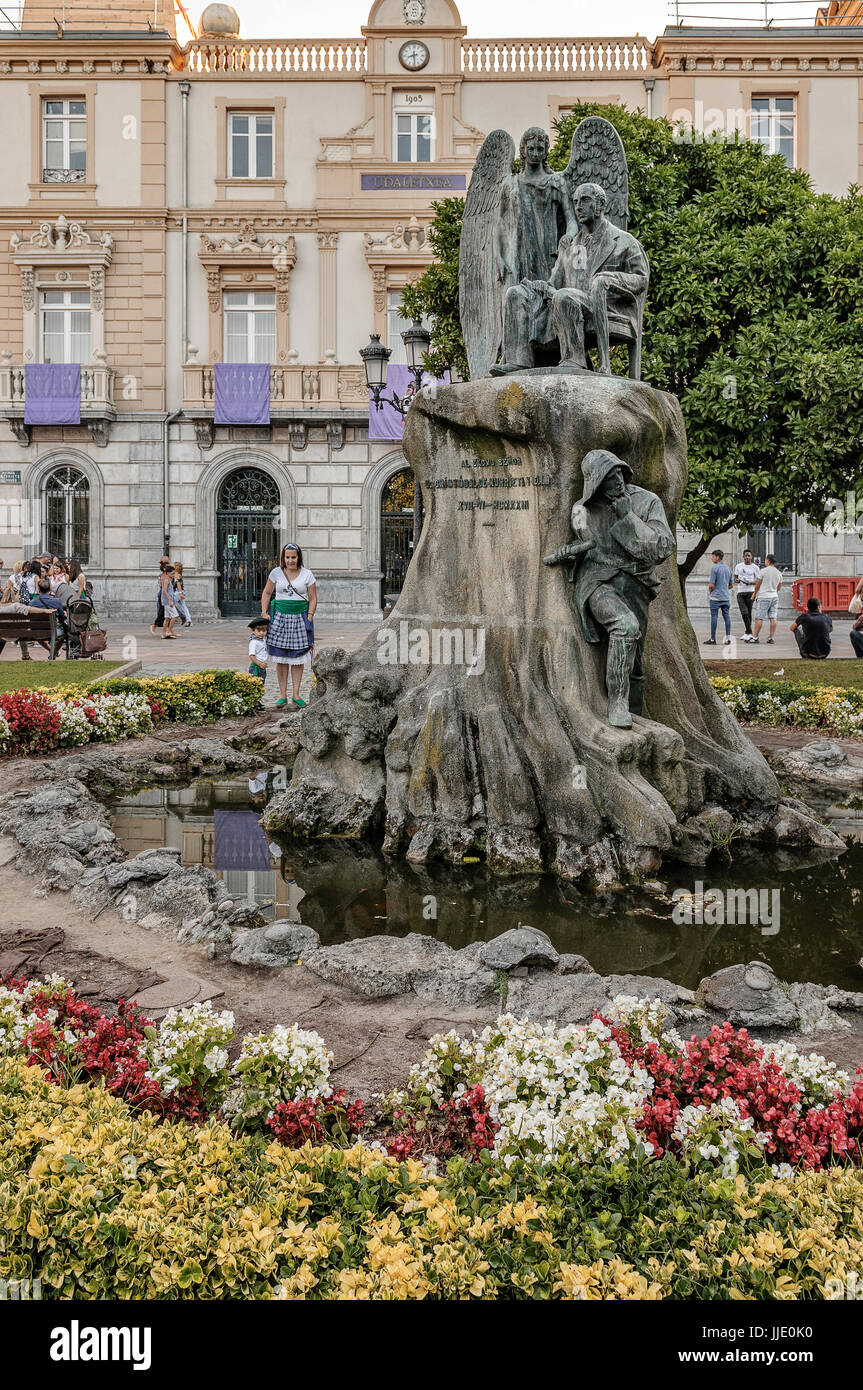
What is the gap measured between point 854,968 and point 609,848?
5.37 ft

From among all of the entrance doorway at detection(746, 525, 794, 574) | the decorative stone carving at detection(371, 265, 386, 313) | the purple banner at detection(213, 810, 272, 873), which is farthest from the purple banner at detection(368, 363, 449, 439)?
the purple banner at detection(213, 810, 272, 873)

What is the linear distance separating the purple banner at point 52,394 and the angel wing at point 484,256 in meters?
20.7

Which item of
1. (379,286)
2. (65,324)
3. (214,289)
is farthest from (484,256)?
(65,324)

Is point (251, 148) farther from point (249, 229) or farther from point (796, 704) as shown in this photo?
point (796, 704)

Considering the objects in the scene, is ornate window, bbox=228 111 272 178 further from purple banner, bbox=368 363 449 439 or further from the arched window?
the arched window

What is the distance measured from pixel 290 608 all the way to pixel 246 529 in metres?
17.8

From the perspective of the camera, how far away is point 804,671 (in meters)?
13.6

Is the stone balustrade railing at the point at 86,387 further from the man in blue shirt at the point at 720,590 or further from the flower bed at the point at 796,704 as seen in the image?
the flower bed at the point at 796,704

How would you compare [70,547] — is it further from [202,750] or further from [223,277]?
[202,750]

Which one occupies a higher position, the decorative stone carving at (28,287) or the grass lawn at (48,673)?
the decorative stone carving at (28,287)

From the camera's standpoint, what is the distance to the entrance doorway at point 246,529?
27.8 m

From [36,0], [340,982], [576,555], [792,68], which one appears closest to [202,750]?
[576,555]

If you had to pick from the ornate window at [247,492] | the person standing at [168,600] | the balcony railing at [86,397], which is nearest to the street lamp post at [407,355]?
the person standing at [168,600]

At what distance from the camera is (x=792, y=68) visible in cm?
2672
